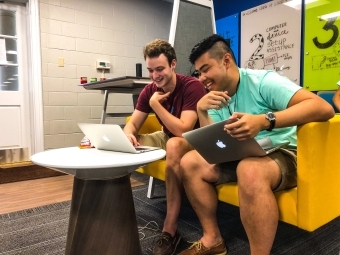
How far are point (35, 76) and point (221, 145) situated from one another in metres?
2.72

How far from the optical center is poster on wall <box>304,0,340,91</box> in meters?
2.60

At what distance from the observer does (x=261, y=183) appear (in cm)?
97

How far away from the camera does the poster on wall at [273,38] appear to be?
115 inches

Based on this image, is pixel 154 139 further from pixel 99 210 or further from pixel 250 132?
pixel 250 132

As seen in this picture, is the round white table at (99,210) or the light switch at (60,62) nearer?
the round white table at (99,210)

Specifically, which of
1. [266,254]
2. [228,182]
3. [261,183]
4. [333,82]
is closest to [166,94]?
[228,182]

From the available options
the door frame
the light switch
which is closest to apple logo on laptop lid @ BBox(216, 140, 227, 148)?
the door frame

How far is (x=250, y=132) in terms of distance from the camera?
3.13ft

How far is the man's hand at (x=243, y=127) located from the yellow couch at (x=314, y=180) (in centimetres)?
18

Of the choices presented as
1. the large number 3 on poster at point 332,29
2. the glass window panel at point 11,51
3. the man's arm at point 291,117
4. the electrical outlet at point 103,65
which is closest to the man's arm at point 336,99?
the large number 3 on poster at point 332,29

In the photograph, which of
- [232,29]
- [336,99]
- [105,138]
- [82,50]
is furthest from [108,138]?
[232,29]

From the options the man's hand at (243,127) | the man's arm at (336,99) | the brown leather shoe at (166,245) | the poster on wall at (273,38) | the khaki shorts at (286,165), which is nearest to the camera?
the man's hand at (243,127)

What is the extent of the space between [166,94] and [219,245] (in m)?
0.80

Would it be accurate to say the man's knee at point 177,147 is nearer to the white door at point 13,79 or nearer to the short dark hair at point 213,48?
the short dark hair at point 213,48
